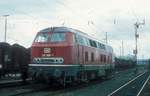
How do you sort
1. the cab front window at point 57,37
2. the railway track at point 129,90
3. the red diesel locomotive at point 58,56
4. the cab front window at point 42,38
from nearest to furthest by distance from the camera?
1. the railway track at point 129,90
2. the red diesel locomotive at point 58,56
3. the cab front window at point 57,37
4. the cab front window at point 42,38

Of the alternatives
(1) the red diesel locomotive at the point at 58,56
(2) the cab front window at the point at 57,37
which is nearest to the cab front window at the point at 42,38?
(1) the red diesel locomotive at the point at 58,56

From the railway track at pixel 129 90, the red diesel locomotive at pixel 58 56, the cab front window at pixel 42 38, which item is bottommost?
the railway track at pixel 129 90

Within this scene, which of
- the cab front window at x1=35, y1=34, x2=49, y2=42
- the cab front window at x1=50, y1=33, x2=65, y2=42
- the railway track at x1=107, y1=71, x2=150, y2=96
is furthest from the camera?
the cab front window at x1=35, y1=34, x2=49, y2=42

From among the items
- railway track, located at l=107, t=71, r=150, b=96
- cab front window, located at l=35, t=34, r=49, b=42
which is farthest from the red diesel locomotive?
railway track, located at l=107, t=71, r=150, b=96

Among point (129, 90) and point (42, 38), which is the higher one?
point (42, 38)

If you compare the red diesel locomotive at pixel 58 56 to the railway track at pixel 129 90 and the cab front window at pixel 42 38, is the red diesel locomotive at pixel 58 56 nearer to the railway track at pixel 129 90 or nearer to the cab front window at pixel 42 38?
the cab front window at pixel 42 38

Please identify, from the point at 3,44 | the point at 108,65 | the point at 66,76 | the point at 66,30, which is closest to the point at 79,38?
the point at 66,30

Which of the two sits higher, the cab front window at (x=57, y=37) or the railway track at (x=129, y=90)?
the cab front window at (x=57, y=37)

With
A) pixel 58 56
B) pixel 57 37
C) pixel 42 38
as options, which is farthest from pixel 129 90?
pixel 42 38

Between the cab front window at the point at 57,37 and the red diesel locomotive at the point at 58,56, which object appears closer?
the red diesel locomotive at the point at 58,56

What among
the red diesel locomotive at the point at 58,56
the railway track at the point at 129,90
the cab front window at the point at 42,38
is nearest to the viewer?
the railway track at the point at 129,90

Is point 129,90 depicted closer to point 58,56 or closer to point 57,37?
point 58,56

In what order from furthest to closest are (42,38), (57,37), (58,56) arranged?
(42,38) < (57,37) < (58,56)

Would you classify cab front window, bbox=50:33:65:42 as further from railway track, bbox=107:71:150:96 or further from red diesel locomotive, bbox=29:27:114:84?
railway track, bbox=107:71:150:96
